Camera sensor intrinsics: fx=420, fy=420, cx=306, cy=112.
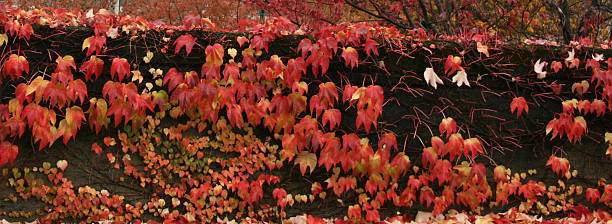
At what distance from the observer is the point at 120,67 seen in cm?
284

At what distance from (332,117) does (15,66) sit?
2131 millimetres

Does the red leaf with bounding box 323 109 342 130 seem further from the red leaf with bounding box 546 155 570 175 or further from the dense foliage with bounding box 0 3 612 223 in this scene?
the red leaf with bounding box 546 155 570 175

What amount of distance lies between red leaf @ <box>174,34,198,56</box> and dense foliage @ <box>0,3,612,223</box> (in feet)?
0.07

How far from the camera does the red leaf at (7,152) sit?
283cm

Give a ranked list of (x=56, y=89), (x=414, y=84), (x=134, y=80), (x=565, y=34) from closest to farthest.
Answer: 1. (x=56, y=89)
2. (x=134, y=80)
3. (x=414, y=84)
4. (x=565, y=34)

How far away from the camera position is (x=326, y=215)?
3.26 m

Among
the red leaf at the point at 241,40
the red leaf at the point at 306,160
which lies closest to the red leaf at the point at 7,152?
the red leaf at the point at 241,40

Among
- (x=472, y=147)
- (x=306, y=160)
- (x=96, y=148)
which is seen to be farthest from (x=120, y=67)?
(x=472, y=147)

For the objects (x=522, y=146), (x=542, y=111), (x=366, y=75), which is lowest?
(x=522, y=146)

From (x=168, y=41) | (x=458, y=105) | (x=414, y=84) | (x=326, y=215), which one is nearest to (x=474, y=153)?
(x=458, y=105)

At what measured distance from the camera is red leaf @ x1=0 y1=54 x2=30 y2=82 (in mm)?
2752

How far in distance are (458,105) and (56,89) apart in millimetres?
2874

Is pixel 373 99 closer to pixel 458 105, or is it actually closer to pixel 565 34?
pixel 458 105

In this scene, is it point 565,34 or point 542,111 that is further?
point 565,34
